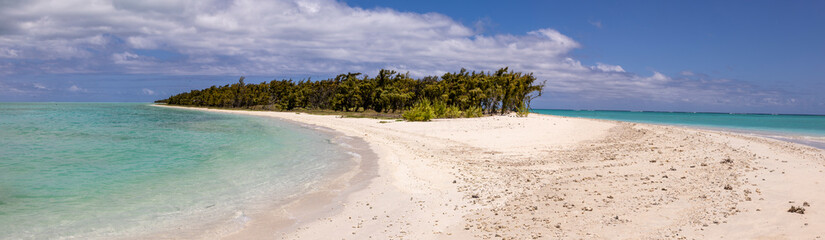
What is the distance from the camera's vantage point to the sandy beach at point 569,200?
18.1 feet

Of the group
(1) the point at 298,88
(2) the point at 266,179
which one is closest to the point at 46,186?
(2) the point at 266,179

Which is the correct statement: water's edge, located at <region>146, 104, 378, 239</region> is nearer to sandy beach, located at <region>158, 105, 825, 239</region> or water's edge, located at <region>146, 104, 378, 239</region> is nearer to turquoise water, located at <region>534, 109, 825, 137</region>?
sandy beach, located at <region>158, 105, 825, 239</region>

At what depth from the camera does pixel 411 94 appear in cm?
4375

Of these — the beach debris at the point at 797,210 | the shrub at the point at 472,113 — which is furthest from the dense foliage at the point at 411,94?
the beach debris at the point at 797,210

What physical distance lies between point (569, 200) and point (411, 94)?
122 ft

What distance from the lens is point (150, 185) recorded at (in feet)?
32.4

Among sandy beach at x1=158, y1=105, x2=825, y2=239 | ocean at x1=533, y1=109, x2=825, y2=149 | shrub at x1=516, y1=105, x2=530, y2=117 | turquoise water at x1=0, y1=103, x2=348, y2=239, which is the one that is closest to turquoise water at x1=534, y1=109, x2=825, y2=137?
ocean at x1=533, y1=109, x2=825, y2=149

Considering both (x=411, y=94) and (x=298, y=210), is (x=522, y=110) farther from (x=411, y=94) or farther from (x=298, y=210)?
(x=298, y=210)

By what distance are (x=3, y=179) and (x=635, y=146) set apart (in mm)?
18586

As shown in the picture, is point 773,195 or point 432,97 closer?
point 773,195

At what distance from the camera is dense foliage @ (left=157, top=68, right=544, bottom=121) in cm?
3812

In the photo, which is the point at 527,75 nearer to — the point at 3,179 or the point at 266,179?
the point at 266,179

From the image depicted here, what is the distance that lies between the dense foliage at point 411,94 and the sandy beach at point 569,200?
825 inches

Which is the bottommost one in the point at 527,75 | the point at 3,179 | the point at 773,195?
the point at 3,179
